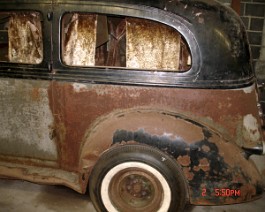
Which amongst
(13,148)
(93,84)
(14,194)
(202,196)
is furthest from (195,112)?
(14,194)

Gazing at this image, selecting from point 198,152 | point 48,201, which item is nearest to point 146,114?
point 198,152

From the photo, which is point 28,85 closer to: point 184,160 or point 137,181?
point 137,181

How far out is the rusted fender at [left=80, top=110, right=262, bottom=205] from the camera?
8.00ft

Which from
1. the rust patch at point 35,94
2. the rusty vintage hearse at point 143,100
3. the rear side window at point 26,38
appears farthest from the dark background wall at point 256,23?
the rust patch at point 35,94

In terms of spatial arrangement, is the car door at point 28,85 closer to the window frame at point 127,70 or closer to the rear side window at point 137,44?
the window frame at point 127,70

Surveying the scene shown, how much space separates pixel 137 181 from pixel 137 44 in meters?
1.21

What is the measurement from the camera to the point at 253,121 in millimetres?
2584

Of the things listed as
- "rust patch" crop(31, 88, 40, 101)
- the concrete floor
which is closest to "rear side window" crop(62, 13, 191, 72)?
"rust patch" crop(31, 88, 40, 101)

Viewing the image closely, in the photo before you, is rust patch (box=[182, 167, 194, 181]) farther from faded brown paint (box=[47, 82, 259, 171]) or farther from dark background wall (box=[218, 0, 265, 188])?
dark background wall (box=[218, 0, 265, 188])

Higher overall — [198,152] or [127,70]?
[127,70]

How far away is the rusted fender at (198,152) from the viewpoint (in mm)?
2439

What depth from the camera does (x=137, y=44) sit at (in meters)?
2.64

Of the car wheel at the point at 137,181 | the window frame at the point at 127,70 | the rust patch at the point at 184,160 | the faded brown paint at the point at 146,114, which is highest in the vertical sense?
the window frame at the point at 127,70

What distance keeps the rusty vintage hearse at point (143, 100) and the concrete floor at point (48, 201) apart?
389 mm
